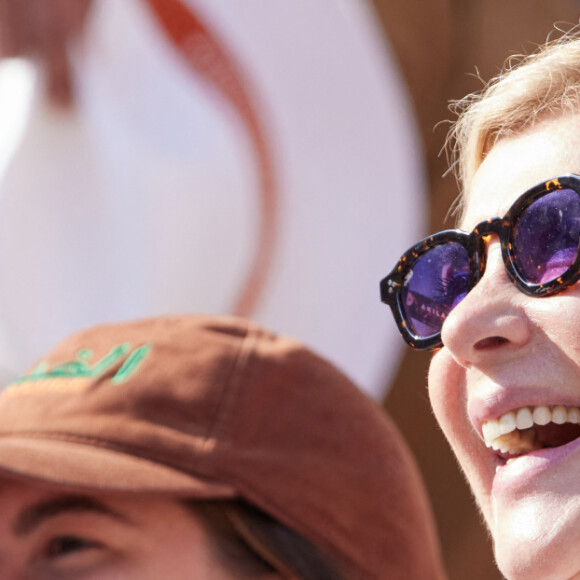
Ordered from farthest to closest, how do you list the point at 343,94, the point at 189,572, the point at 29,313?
the point at 343,94 → the point at 29,313 → the point at 189,572

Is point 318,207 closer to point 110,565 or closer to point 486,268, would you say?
point 110,565

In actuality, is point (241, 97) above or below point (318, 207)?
above

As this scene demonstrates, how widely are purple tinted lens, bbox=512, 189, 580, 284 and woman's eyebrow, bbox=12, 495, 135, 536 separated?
66cm

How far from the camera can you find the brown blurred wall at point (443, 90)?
2322 millimetres

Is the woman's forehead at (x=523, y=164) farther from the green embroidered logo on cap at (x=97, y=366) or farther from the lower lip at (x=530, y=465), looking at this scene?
the green embroidered logo on cap at (x=97, y=366)

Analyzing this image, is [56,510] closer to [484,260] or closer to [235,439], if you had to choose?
[235,439]

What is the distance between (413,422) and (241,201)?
2.26 ft

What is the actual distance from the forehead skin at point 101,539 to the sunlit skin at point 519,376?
17.0 inches

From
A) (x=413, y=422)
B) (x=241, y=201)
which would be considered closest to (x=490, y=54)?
(x=241, y=201)

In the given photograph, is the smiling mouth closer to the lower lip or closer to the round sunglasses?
the lower lip

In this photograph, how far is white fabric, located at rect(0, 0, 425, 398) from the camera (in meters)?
2.19

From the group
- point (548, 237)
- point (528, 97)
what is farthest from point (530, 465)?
point (528, 97)

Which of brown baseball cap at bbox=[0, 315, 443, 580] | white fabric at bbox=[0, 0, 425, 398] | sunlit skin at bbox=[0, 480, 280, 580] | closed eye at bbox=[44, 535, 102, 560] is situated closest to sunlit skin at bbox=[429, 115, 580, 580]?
brown baseball cap at bbox=[0, 315, 443, 580]

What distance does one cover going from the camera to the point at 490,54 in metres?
2.32
